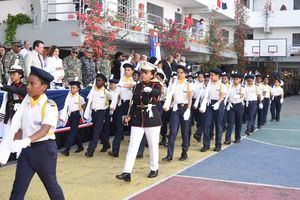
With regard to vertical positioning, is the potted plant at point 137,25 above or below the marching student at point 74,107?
above

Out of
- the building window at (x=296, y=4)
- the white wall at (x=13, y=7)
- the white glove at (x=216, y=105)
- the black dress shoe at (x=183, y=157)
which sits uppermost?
the building window at (x=296, y=4)

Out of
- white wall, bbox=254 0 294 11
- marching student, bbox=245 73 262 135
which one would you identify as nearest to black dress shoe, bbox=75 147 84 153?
marching student, bbox=245 73 262 135

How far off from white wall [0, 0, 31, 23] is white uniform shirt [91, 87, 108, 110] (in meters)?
8.56

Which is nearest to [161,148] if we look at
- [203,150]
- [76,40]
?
[203,150]

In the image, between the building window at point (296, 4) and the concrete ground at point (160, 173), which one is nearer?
the concrete ground at point (160, 173)

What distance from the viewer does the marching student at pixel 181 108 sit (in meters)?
9.18

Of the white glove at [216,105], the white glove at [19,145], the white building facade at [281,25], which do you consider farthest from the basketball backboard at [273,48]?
the white glove at [19,145]

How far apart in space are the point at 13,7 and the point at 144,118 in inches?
477

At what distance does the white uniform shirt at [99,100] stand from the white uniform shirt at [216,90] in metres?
2.67

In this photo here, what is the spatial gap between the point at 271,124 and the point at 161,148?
751cm

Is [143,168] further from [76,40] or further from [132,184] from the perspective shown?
→ [76,40]

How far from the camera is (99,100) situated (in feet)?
32.2

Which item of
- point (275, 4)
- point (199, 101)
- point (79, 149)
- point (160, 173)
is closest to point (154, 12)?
point (199, 101)

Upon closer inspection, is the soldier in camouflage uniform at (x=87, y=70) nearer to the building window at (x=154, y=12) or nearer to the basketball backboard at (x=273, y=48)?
the building window at (x=154, y=12)
